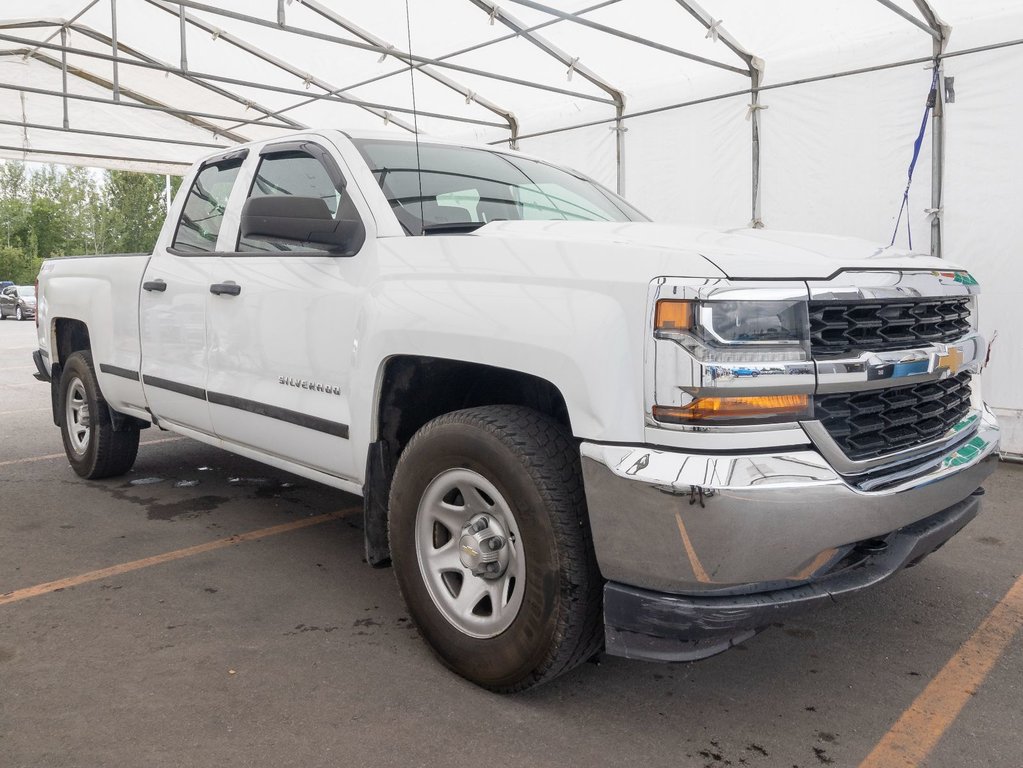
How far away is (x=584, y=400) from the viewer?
2.15 meters

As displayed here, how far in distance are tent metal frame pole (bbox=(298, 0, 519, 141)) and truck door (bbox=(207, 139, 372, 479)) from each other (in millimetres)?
6099

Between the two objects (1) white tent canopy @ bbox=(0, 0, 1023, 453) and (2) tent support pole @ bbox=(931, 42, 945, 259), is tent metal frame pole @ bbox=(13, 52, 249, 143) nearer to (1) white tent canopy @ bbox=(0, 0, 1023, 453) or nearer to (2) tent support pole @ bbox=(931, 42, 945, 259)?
(1) white tent canopy @ bbox=(0, 0, 1023, 453)

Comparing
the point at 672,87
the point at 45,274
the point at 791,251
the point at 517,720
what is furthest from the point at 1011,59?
the point at 45,274

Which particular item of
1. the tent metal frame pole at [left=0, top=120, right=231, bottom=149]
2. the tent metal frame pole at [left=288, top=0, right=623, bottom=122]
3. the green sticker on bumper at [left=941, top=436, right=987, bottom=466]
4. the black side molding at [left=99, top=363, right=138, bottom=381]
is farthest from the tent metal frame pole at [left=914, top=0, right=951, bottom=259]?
the tent metal frame pole at [left=0, top=120, right=231, bottom=149]

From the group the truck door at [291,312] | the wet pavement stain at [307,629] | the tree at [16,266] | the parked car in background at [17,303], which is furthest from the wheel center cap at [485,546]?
the tree at [16,266]

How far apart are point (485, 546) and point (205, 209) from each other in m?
2.60

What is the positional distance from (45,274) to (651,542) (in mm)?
4902

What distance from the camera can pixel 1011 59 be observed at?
20.2 ft

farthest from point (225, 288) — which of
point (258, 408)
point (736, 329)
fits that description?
point (736, 329)

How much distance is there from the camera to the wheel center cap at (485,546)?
247cm

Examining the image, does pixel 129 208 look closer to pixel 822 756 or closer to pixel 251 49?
pixel 251 49

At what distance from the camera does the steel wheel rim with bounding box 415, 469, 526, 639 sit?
95.2 inches

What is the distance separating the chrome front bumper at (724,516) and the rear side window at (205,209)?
8.56 ft

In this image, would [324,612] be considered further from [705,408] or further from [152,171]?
[152,171]
